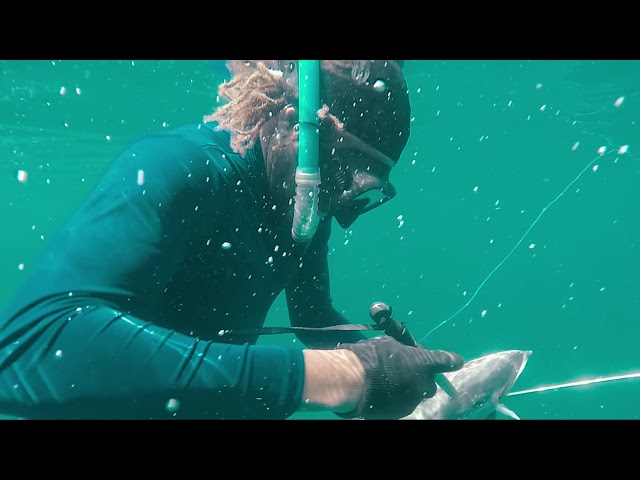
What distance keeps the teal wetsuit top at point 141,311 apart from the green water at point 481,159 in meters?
0.46

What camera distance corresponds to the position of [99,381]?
4.62 feet

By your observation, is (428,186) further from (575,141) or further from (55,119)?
(55,119)

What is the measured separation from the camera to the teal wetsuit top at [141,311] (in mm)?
1395

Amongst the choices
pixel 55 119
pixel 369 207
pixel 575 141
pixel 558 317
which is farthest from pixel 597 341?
pixel 369 207

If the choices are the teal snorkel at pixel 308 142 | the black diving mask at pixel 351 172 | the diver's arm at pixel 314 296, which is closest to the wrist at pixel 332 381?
the teal snorkel at pixel 308 142

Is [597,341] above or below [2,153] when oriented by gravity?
below

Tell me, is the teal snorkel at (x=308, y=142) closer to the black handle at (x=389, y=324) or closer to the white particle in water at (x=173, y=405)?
the black handle at (x=389, y=324)

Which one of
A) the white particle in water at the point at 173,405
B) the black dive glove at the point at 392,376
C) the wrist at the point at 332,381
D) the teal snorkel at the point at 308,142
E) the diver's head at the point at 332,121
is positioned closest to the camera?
the white particle in water at the point at 173,405

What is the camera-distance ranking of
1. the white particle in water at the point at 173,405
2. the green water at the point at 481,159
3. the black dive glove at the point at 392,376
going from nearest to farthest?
the white particle in water at the point at 173,405, the black dive glove at the point at 392,376, the green water at the point at 481,159

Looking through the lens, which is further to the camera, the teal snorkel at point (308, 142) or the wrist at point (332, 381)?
the teal snorkel at point (308, 142)

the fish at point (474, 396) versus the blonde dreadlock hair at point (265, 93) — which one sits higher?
the blonde dreadlock hair at point (265, 93)

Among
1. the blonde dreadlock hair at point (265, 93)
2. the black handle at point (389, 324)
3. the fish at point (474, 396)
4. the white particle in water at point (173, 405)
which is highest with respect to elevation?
the blonde dreadlock hair at point (265, 93)
